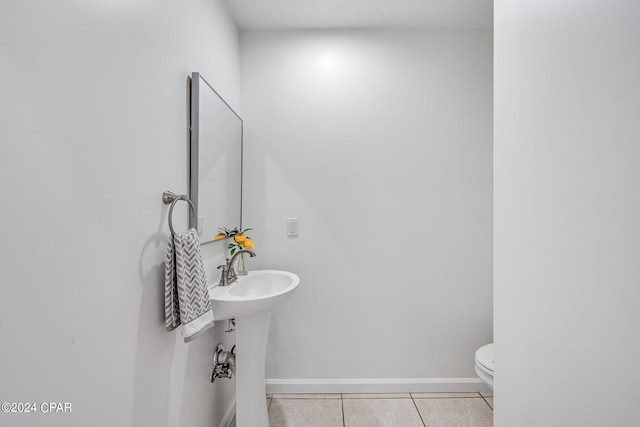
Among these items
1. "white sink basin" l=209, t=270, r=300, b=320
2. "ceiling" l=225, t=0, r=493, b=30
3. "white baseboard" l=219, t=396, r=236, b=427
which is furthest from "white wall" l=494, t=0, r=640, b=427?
"white baseboard" l=219, t=396, r=236, b=427

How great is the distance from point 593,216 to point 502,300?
438mm

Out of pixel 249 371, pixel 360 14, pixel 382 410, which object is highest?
pixel 360 14

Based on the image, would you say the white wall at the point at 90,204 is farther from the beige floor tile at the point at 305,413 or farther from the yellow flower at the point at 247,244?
the beige floor tile at the point at 305,413

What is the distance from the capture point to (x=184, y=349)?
50.6 inches

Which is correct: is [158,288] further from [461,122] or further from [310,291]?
[461,122]

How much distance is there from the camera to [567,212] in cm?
75

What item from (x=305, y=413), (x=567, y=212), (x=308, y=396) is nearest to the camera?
(x=567, y=212)

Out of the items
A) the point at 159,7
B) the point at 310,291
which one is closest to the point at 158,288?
the point at 159,7

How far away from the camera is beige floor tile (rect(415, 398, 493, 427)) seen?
1791 millimetres

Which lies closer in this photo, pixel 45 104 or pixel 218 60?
pixel 45 104

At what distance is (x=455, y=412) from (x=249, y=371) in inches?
51.7

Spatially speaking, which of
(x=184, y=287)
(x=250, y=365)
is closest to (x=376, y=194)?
(x=250, y=365)

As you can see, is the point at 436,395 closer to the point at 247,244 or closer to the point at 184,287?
the point at 247,244

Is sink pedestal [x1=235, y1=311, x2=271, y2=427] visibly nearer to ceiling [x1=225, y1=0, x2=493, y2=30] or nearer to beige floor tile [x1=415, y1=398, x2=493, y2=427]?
beige floor tile [x1=415, y1=398, x2=493, y2=427]
